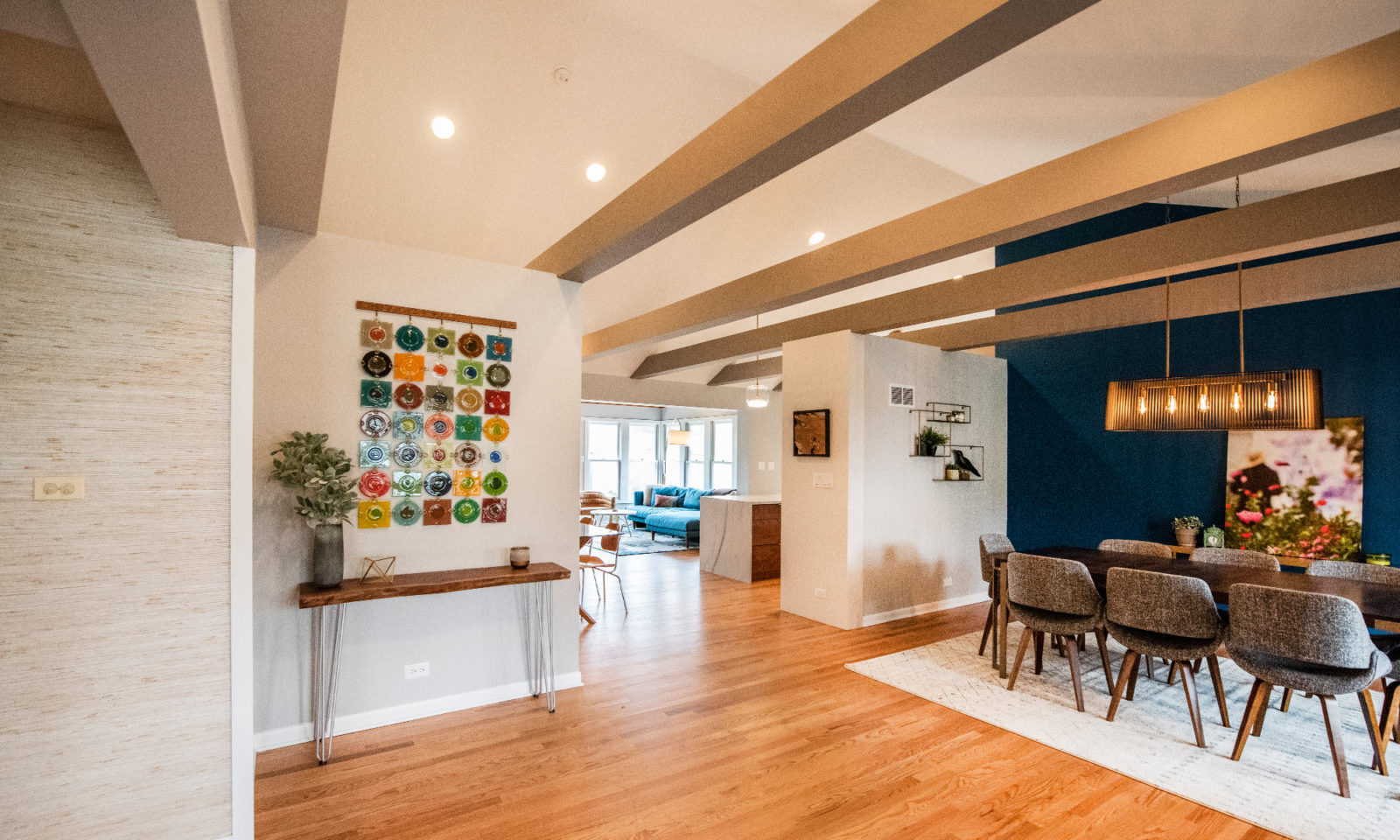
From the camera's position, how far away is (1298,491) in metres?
4.78

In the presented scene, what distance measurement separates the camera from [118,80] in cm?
130

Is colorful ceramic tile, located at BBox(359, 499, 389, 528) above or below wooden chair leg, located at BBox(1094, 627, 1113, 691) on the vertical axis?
above

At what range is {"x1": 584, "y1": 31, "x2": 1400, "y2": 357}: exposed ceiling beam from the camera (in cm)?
203

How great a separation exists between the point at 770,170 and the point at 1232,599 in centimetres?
302

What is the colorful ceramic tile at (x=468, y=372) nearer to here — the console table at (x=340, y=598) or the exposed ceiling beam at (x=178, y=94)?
the console table at (x=340, y=598)

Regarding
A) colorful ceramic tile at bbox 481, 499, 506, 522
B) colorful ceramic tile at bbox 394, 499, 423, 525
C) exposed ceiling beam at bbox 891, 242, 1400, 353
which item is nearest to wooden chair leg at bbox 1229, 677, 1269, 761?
exposed ceiling beam at bbox 891, 242, 1400, 353

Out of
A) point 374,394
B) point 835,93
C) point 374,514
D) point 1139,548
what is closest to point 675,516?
point 1139,548

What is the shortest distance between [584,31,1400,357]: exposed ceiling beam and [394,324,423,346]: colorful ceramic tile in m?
2.53

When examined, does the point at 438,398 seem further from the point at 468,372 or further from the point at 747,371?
the point at 747,371

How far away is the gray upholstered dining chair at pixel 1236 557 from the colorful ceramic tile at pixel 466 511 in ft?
15.3

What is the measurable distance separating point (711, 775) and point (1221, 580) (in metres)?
3.06

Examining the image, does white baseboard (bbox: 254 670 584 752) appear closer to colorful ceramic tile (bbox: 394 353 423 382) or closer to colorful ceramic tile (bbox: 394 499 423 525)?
colorful ceramic tile (bbox: 394 499 423 525)

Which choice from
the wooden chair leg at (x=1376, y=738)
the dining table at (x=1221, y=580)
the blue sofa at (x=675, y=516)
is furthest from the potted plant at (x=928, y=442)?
the blue sofa at (x=675, y=516)

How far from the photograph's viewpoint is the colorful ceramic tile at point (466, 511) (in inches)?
140
